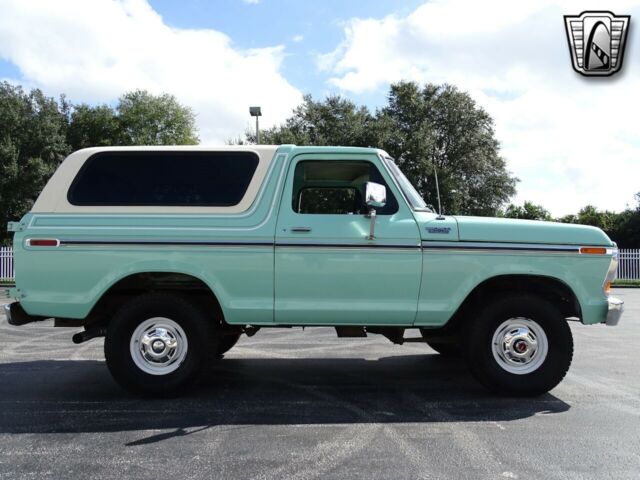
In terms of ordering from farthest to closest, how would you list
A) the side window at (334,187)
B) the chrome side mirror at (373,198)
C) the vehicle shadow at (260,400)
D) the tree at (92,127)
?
1. the tree at (92,127)
2. the side window at (334,187)
3. the chrome side mirror at (373,198)
4. the vehicle shadow at (260,400)

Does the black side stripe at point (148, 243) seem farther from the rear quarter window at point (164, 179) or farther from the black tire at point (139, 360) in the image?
the black tire at point (139, 360)

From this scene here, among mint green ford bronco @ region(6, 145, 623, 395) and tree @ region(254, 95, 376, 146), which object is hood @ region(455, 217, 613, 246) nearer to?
mint green ford bronco @ region(6, 145, 623, 395)

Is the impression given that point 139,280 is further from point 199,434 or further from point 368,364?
point 368,364

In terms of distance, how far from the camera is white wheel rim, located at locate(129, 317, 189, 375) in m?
4.88

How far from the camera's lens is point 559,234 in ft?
16.1

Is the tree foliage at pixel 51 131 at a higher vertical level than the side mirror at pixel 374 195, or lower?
higher

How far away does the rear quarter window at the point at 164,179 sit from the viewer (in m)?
5.04

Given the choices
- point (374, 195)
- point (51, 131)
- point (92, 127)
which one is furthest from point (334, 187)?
point (92, 127)

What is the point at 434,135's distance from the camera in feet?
124

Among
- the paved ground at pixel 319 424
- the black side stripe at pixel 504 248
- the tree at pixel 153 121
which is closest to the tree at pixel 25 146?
the tree at pixel 153 121

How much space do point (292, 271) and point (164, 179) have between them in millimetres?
1476

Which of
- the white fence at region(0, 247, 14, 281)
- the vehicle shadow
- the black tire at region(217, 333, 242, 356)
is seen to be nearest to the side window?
the vehicle shadow

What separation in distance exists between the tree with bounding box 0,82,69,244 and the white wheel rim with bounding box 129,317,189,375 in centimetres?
3010

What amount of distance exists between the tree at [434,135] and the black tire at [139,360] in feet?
96.0
